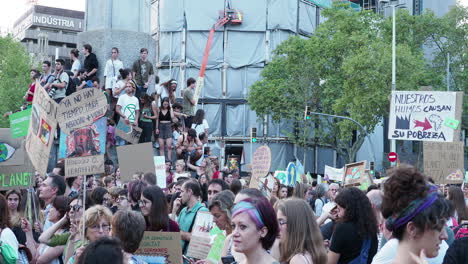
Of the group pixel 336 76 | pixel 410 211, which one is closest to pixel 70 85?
pixel 410 211

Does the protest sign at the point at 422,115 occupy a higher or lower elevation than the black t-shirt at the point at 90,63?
lower

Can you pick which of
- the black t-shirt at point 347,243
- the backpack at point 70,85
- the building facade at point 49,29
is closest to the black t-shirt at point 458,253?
the black t-shirt at point 347,243

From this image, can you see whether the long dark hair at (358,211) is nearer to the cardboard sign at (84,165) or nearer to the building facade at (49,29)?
the cardboard sign at (84,165)

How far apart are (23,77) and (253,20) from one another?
1598 cm

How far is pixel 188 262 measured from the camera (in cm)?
682

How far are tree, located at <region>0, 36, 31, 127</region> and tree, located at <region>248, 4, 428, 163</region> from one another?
15.7 metres

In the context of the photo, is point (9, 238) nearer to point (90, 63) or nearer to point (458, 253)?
point (458, 253)

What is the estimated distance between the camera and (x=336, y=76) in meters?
46.0

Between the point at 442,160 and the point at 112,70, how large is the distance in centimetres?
687

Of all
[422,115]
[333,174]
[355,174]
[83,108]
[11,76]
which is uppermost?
[11,76]

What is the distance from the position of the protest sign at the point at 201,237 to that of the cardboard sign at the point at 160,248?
33.9 inches

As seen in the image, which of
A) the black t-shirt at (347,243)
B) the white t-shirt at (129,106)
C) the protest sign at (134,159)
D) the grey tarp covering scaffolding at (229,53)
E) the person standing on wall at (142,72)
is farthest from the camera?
the grey tarp covering scaffolding at (229,53)

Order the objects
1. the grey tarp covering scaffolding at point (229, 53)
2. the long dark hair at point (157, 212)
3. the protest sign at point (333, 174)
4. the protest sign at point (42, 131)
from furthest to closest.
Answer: the grey tarp covering scaffolding at point (229, 53), the protest sign at point (333, 174), the protest sign at point (42, 131), the long dark hair at point (157, 212)

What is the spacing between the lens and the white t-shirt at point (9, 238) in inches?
232
